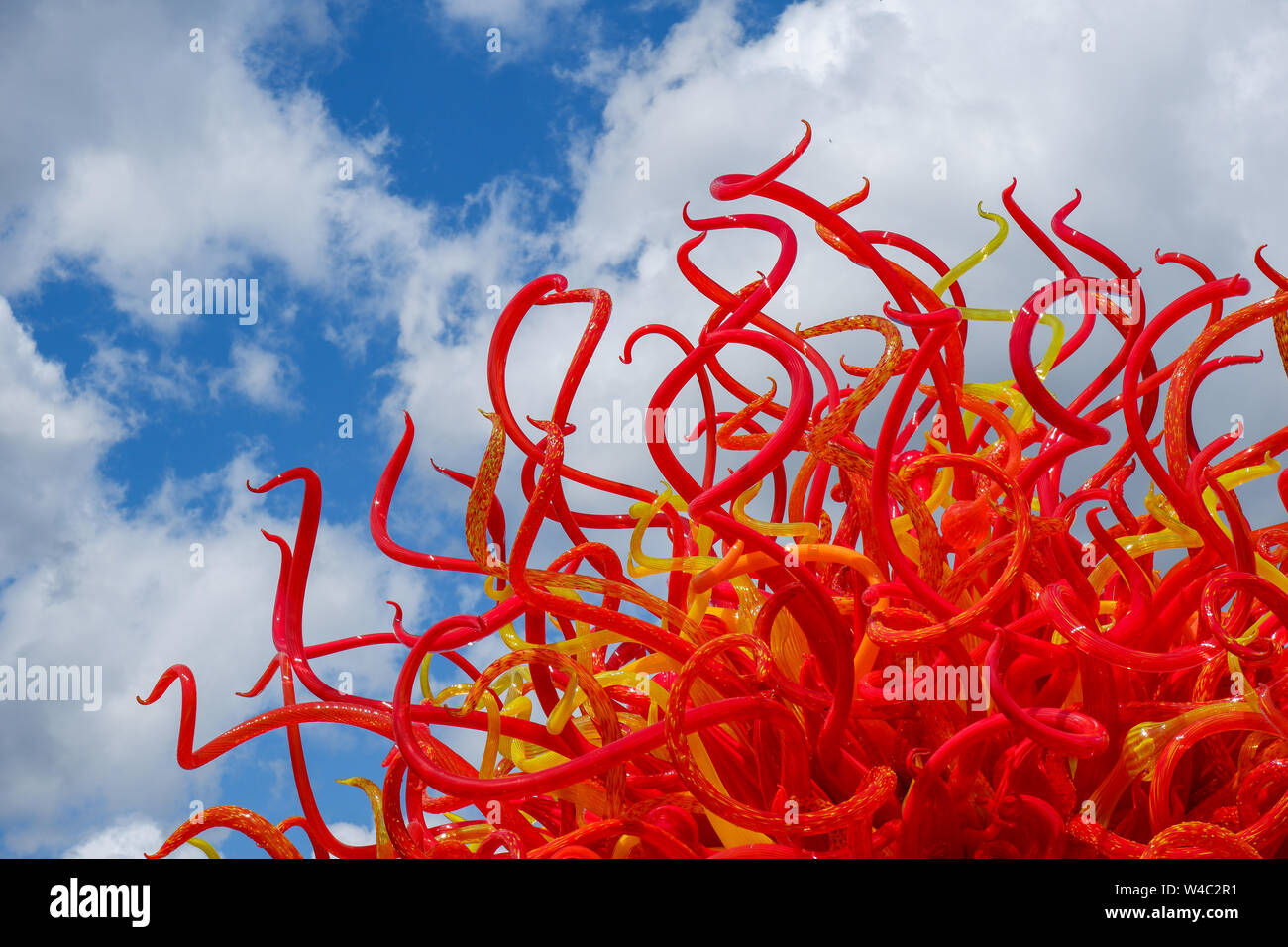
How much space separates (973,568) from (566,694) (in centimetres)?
74

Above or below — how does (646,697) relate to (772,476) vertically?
below

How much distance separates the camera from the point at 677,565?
2.26m

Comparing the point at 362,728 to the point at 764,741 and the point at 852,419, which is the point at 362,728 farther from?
the point at 852,419

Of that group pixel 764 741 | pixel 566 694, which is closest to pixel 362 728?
pixel 566 694
